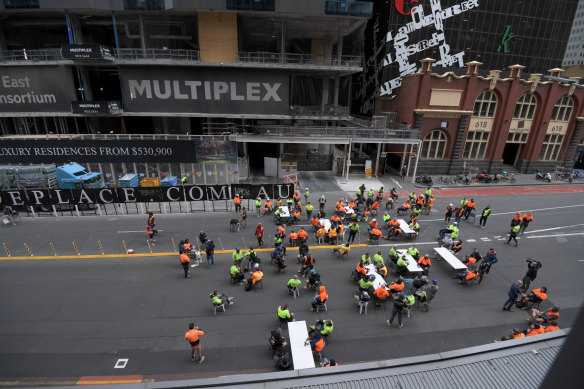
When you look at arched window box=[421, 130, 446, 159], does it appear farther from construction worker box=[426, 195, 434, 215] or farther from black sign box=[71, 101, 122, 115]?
black sign box=[71, 101, 122, 115]

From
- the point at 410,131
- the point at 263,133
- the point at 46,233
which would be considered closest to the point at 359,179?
the point at 410,131

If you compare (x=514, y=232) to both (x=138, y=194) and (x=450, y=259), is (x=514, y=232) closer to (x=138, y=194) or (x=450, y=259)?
(x=450, y=259)

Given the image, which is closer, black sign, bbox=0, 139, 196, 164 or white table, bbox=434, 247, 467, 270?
white table, bbox=434, 247, 467, 270

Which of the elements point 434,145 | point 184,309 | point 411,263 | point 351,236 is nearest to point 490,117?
point 434,145

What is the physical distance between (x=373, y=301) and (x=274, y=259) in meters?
5.13

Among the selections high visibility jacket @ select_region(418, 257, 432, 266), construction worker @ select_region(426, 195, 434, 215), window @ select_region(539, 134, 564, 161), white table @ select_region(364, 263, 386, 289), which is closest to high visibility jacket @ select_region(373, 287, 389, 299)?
white table @ select_region(364, 263, 386, 289)

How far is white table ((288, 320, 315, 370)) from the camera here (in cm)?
935

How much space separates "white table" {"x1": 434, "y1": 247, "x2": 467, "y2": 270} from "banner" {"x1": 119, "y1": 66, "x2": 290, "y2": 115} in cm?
2359

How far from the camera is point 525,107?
3494cm

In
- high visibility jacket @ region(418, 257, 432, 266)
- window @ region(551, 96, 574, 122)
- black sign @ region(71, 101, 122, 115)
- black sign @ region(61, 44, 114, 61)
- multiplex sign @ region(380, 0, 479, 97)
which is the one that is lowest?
high visibility jacket @ region(418, 257, 432, 266)

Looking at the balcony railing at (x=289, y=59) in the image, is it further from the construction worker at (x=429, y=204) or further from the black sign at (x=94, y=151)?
the construction worker at (x=429, y=204)

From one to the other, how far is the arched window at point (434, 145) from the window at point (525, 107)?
8976 millimetres

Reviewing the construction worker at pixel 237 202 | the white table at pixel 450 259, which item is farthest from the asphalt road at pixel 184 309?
the construction worker at pixel 237 202

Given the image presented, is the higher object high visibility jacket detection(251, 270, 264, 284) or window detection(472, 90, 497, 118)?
window detection(472, 90, 497, 118)
